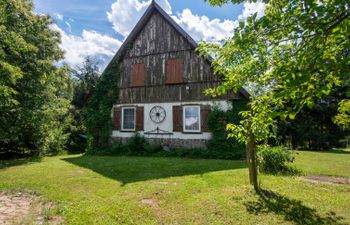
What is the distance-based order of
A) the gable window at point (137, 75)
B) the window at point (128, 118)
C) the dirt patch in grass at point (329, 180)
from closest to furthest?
the dirt patch in grass at point (329, 180) → the gable window at point (137, 75) → the window at point (128, 118)

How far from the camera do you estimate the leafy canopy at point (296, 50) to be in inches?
82.8

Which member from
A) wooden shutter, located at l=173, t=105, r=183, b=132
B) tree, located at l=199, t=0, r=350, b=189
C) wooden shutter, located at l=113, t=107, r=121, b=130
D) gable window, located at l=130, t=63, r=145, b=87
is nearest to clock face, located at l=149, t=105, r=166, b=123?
wooden shutter, located at l=173, t=105, r=183, b=132

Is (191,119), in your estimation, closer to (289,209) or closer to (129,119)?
(129,119)

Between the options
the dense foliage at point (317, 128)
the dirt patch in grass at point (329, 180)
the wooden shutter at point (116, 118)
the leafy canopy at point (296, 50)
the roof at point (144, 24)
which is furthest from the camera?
the dense foliage at point (317, 128)

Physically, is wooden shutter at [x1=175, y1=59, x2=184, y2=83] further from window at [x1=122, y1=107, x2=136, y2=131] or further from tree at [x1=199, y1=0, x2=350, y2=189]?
tree at [x1=199, y1=0, x2=350, y2=189]

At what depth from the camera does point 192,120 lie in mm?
11758

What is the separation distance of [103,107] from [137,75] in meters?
2.87

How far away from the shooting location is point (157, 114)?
12.4 meters

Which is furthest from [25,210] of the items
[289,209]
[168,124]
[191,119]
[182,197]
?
[191,119]

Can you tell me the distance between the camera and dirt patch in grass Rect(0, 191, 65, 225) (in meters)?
3.75

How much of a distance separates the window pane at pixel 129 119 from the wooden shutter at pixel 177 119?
2.66 m

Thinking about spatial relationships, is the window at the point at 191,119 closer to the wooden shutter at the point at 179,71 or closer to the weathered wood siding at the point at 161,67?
the weathered wood siding at the point at 161,67

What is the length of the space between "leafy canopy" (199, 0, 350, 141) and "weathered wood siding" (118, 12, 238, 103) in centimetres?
811

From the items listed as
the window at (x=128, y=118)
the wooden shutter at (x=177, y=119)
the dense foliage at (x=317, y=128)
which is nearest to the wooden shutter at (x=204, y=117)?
the wooden shutter at (x=177, y=119)
